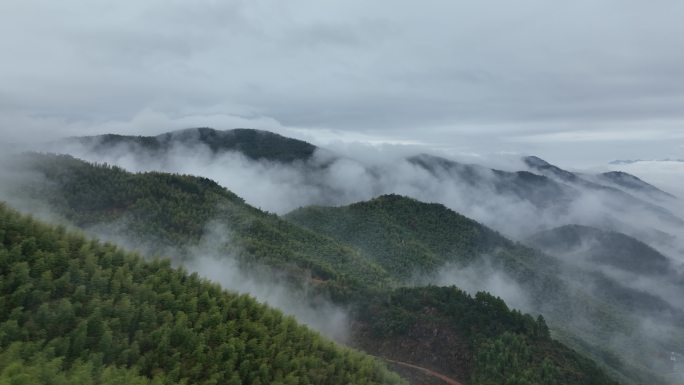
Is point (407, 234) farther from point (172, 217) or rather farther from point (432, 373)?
point (432, 373)

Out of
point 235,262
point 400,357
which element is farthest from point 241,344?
point 235,262

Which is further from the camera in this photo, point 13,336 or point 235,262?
point 235,262

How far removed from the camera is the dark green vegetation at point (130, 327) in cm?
1936

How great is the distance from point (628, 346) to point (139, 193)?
126m

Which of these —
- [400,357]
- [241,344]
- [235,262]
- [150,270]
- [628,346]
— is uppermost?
[150,270]

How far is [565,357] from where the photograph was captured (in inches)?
2203

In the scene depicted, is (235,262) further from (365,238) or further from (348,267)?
(365,238)

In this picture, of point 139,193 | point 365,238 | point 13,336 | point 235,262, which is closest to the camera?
point 13,336

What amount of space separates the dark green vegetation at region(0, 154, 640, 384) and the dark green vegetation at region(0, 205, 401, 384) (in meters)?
24.3

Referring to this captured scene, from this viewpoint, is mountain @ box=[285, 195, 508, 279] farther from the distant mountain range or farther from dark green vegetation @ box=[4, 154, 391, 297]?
dark green vegetation @ box=[4, 154, 391, 297]

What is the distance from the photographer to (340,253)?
102 meters

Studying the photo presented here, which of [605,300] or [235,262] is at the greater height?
[235,262]

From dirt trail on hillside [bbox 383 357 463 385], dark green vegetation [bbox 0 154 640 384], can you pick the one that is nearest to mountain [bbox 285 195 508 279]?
dark green vegetation [bbox 0 154 640 384]

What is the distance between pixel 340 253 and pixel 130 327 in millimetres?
79104
